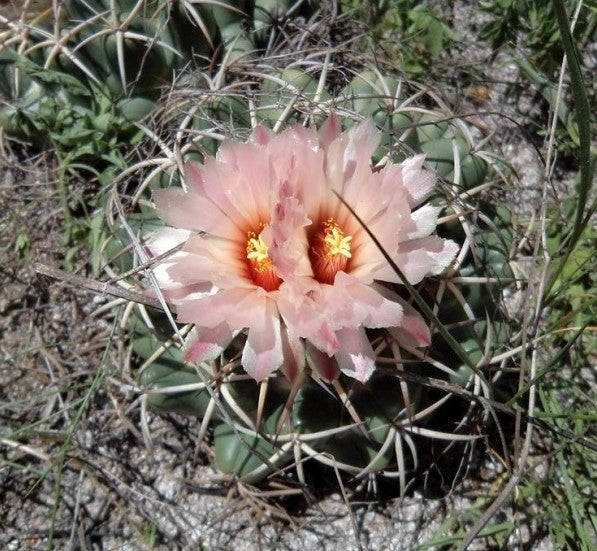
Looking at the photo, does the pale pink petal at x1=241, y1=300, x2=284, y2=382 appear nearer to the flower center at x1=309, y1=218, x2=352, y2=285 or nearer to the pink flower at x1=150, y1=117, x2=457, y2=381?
the pink flower at x1=150, y1=117, x2=457, y2=381

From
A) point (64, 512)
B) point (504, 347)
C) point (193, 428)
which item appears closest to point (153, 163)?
point (193, 428)

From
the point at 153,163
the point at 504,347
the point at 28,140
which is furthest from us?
the point at 28,140

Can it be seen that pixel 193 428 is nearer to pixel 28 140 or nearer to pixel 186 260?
pixel 186 260

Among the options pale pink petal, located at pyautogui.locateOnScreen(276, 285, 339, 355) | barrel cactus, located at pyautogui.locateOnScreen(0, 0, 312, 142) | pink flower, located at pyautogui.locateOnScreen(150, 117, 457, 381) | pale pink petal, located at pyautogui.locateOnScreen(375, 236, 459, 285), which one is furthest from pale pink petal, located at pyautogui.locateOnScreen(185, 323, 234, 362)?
barrel cactus, located at pyautogui.locateOnScreen(0, 0, 312, 142)

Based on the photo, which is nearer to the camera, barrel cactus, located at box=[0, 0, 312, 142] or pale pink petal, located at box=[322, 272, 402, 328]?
pale pink petal, located at box=[322, 272, 402, 328]

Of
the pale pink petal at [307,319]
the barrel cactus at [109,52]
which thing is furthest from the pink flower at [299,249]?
the barrel cactus at [109,52]

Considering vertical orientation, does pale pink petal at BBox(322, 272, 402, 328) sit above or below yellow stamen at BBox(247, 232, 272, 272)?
below

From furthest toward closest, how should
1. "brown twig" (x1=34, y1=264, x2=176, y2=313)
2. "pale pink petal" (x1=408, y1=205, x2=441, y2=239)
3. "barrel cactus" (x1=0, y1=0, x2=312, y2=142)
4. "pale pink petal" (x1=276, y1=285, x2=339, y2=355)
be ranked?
"barrel cactus" (x1=0, y1=0, x2=312, y2=142) → "brown twig" (x1=34, y1=264, x2=176, y2=313) → "pale pink petal" (x1=408, y1=205, x2=441, y2=239) → "pale pink petal" (x1=276, y1=285, x2=339, y2=355)
